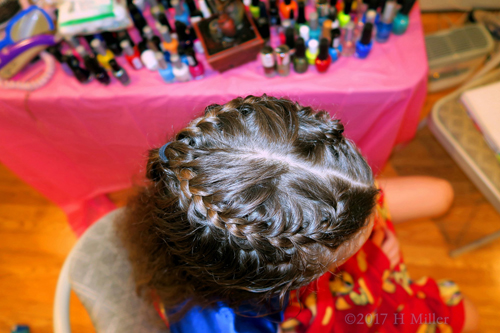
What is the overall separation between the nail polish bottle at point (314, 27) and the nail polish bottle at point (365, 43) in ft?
0.37

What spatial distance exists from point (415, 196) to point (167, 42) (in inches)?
30.4

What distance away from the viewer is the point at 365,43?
2.34 ft

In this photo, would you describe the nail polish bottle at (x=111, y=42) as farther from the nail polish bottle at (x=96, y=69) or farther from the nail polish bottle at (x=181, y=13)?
the nail polish bottle at (x=181, y=13)

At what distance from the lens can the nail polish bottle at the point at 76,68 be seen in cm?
74

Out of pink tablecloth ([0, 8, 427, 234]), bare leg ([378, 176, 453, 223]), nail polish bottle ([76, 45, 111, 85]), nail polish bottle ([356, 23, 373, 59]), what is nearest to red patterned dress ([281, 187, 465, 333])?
bare leg ([378, 176, 453, 223])

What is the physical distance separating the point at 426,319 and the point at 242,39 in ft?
2.57

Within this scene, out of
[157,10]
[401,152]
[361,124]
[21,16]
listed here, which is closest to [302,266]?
[361,124]

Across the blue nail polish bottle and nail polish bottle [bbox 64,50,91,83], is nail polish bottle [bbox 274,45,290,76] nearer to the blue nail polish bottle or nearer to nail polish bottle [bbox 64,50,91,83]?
the blue nail polish bottle

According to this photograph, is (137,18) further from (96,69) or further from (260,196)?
(260,196)

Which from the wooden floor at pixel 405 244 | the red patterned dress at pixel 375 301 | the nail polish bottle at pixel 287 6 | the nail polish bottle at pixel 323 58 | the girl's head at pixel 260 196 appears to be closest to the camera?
the girl's head at pixel 260 196

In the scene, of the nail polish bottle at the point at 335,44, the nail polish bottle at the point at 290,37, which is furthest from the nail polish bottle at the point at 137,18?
the nail polish bottle at the point at 335,44

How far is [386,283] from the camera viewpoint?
0.68 meters

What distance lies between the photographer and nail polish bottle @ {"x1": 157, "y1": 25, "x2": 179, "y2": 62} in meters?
0.76

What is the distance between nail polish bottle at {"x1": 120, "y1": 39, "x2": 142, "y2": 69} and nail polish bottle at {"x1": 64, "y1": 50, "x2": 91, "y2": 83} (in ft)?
0.36
